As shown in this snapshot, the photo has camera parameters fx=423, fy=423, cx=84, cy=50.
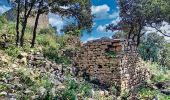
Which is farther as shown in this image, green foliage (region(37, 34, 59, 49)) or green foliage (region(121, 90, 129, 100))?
green foliage (region(37, 34, 59, 49))

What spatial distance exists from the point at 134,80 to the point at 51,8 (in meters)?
5.83

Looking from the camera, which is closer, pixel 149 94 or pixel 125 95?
pixel 125 95

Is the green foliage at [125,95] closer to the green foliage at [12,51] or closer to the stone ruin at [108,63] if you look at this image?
the stone ruin at [108,63]

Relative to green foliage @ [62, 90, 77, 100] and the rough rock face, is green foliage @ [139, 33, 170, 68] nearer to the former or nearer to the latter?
the rough rock face

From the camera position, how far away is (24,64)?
631 inches

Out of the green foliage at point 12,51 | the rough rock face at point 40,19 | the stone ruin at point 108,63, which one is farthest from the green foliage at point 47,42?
the rough rock face at point 40,19

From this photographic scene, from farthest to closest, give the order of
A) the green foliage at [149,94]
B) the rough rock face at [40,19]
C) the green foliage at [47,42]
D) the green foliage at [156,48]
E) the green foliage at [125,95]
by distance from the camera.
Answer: the green foliage at [156,48] → the rough rock face at [40,19] → the green foliage at [47,42] → the green foliage at [149,94] → the green foliage at [125,95]

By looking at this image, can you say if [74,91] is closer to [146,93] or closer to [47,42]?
[146,93]

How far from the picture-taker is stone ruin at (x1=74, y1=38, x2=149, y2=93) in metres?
16.2

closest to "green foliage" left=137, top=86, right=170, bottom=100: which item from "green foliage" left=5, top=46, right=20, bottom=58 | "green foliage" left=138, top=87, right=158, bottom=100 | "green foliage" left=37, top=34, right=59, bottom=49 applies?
"green foliage" left=138, top=87, right=158, bottom=100

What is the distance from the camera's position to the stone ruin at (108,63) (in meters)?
16.2

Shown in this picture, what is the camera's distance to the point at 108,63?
647 inches

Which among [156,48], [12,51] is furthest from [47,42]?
[156,48]

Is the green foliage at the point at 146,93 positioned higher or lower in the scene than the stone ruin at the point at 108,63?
lower
